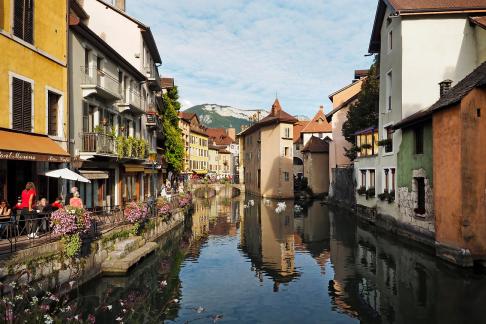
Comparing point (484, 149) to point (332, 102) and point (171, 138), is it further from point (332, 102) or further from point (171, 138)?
point (332, 102)

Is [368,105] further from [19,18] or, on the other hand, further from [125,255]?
[19,18]

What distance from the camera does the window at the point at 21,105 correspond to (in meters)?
15.1

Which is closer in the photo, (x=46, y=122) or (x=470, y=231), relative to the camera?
(x=470, y=231)

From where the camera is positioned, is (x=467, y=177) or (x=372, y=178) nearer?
(x=467, y=177)

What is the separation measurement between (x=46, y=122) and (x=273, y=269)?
11.6 meters

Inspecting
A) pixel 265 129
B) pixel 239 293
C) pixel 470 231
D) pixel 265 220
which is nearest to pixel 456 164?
pixel 470 231

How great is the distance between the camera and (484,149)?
54.2 feet

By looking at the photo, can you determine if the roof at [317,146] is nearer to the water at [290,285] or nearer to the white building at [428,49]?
the white building at [428,49]

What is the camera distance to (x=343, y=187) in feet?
145

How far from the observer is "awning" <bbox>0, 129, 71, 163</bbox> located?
1353cm

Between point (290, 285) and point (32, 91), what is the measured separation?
1261 centimetres

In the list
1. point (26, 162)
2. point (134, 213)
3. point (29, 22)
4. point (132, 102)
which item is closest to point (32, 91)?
point (29, 22)

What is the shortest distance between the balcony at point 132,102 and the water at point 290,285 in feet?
29.4

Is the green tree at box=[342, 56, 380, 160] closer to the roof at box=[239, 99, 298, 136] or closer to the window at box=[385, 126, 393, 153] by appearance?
the window at box=[385, 126, 393, 153]
